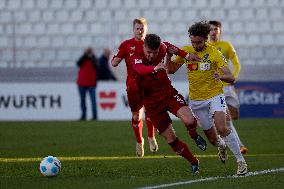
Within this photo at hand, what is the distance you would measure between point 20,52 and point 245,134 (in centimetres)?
1010

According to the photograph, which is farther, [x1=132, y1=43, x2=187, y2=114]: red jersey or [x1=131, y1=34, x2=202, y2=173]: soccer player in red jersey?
[x1=132, y1=43, x2=187, y2=114]: red jersey

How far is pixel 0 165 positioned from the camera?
12352mm

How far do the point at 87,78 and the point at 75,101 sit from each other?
96 cm

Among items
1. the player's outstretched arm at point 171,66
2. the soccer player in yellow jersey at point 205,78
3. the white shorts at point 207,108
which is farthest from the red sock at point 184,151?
the player's outstretched arm at point 171,66

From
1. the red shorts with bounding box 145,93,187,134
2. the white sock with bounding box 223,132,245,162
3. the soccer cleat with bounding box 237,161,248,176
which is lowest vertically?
the soccer cleat with bounding box 237,161,248,176

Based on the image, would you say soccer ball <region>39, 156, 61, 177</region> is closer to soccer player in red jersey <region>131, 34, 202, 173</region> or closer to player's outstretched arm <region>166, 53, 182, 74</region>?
soccer player in red jersey <region>131, 34, 202, 173</region>

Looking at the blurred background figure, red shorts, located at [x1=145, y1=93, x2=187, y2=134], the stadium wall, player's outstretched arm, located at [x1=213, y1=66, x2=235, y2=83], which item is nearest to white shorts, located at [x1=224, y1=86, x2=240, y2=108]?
red shorts, located at [x1=145, y1=93, x2=187, y2=134]

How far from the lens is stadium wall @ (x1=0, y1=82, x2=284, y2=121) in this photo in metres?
24.0

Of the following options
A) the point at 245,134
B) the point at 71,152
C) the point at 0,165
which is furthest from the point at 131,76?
the point at 245,134

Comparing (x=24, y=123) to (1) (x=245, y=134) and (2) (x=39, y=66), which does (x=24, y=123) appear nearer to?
(2) (x=39, y=66)

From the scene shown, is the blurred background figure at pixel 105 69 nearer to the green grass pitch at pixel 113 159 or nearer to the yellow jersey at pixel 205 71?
the green grass pitch at pixel 113 159

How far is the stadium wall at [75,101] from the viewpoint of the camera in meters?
24.0

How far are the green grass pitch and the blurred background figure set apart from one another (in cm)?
371

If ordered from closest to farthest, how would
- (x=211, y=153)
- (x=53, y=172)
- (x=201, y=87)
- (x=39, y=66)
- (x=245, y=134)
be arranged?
(x=53, y=172), (x=201, y=87), (x=211, y=153), (x=245, y=134), (x=39, y=66)
